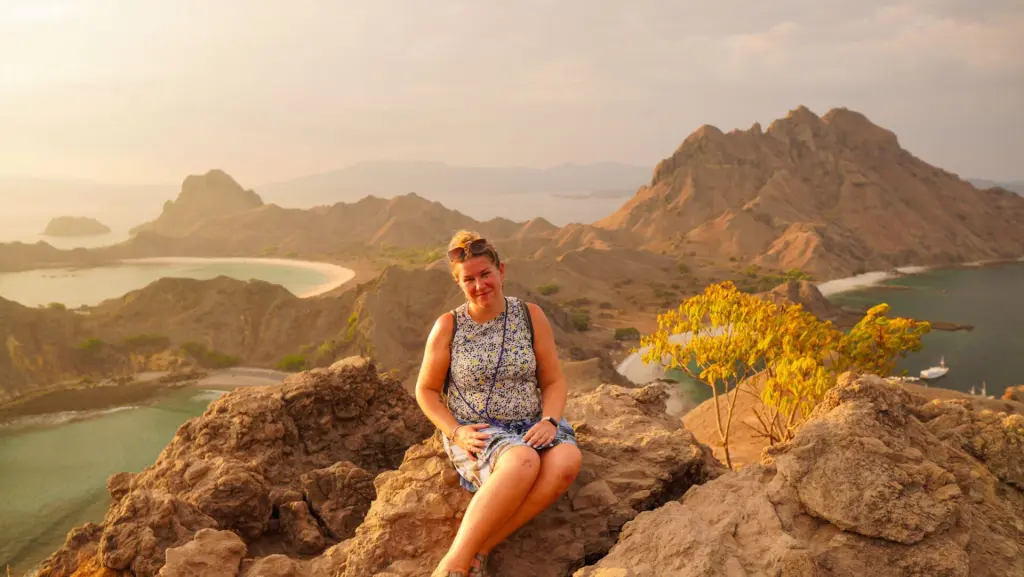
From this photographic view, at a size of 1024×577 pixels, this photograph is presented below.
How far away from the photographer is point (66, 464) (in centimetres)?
1931

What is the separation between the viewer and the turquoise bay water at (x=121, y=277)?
56.5 m

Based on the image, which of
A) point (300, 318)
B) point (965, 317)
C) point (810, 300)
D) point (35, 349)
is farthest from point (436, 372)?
point (965, 317)

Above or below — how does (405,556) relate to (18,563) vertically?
above

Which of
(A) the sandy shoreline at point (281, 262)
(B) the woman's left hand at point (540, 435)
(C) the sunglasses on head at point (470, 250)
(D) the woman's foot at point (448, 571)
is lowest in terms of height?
(A) the sandy shoreline at point (281, 262)

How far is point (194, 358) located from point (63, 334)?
6697mm

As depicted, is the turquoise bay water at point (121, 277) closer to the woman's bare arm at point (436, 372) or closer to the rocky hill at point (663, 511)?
the rocky hill at point (663, 511)

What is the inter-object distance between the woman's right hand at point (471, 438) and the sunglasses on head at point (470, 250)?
1013mm

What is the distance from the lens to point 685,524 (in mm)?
2941

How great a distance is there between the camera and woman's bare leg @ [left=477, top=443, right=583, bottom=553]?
3.14 m

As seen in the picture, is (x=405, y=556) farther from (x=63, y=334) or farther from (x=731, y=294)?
(x=63, y=334)

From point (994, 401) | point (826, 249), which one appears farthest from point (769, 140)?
point (994, 401)

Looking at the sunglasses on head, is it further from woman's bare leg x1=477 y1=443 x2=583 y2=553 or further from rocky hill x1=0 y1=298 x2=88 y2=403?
rocky hill x1=0 y1=298 x2=88 y2=403

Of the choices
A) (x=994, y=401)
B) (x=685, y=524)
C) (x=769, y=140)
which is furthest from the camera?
(x=769, y=140)

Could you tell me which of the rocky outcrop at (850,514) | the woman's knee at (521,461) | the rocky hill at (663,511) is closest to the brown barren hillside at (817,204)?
the rocky hill at (663,511)
